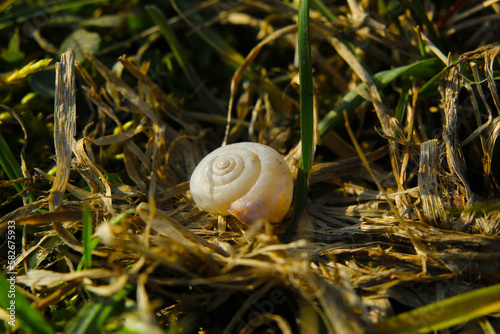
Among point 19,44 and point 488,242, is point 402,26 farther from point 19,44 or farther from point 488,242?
point 19,44

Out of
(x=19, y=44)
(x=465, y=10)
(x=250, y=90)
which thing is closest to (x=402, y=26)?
(x=465, y=10)

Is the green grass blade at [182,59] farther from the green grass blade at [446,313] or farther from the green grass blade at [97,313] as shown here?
the green grass blade at [446,313]

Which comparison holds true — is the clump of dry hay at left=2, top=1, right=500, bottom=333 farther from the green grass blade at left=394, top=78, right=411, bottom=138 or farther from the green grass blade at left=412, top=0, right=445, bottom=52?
the green grass blade at left=412, top=0, right=445, bottom=52

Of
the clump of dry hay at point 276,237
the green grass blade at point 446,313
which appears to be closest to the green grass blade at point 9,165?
the clump of dry hay at point 276,237

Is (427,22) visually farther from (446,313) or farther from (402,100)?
(446,313)

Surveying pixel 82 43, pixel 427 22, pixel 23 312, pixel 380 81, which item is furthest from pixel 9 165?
pixel 427 22

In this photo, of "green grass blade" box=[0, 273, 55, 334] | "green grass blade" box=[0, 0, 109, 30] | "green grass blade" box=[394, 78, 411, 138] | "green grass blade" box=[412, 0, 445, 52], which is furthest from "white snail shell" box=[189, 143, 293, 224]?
"green grass blade" box=[0, 0, 109, 30]

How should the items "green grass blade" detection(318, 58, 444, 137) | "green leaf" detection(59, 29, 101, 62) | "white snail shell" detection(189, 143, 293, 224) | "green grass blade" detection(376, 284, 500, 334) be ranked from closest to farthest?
"green grass blade" detection(376, 284, 500, 334) → "white snail shell" detection(189, 143, 293, 224) → "green grass blade" detection(318, 58, 444, 137) → "green leaf" detection(59, 29, 101, 62)
